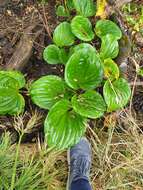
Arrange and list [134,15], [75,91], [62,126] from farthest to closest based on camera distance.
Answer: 1. [134,15]
2. [75,91]
3. [62,126]

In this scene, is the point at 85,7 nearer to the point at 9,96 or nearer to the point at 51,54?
the point at 51,54

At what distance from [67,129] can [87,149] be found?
0.24 m

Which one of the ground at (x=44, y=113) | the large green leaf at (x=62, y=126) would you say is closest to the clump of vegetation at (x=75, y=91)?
the large green leaf at (x=62, y=126)

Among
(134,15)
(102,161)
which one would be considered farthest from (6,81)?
(134,15)

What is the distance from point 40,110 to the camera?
1578 mm

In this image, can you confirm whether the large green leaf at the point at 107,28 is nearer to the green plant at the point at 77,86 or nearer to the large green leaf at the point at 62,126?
the green plant at the point at 77,86

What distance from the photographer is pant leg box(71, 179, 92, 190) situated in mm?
1362

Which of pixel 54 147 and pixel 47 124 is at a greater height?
pixel 47 124

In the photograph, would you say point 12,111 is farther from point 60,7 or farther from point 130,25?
point 130,25

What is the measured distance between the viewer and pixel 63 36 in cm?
154

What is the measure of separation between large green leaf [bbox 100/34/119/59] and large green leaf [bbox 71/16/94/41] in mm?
68

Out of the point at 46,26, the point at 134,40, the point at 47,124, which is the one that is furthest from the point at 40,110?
the point at 134,40

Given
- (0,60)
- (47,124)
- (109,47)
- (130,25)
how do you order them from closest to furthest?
1. (47,124)
2. (109,47)
3. (0,60)
4. (130,25)

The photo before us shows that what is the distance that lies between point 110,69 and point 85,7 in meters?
0.32
